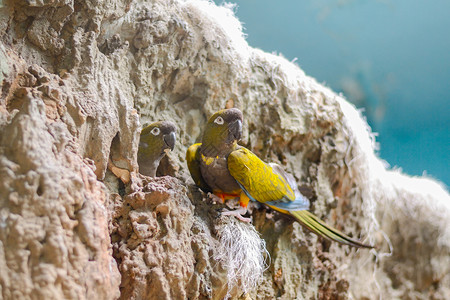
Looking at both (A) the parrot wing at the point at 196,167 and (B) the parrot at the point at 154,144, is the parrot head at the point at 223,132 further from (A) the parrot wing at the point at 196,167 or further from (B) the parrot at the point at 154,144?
(B) the parrot at the point at 154,144

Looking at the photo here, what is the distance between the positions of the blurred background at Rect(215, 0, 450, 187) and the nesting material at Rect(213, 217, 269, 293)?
305cm

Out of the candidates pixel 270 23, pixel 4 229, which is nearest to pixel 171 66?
pixel 4 229

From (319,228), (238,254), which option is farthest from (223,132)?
(319,228)

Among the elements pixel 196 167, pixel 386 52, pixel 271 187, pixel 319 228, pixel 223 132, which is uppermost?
pixel 386 52

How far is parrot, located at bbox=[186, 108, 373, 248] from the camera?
2.32 meters

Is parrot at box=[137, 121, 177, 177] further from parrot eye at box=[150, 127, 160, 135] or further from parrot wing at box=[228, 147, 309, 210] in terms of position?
parrot wing at box=[228, 147, 309, 210]

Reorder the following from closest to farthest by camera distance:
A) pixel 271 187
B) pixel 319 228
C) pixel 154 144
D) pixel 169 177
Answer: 1. pixel 169 177
2. pixel 154 144
3. pixel 271 187
4. pixel 319 228

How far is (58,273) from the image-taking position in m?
1.28

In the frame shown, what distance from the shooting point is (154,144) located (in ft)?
7.49

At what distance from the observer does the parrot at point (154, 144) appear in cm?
228

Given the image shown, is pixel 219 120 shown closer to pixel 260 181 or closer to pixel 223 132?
pixel 223 132

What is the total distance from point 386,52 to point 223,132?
151 inches

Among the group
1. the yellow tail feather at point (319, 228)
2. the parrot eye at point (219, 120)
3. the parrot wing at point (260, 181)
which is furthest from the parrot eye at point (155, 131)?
the yellow tail feather at point (319, 228)

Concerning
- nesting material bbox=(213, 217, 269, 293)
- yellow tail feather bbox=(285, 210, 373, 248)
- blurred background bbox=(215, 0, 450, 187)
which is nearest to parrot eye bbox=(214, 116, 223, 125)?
nesting material bbox=(213, 217, 269, 293)
